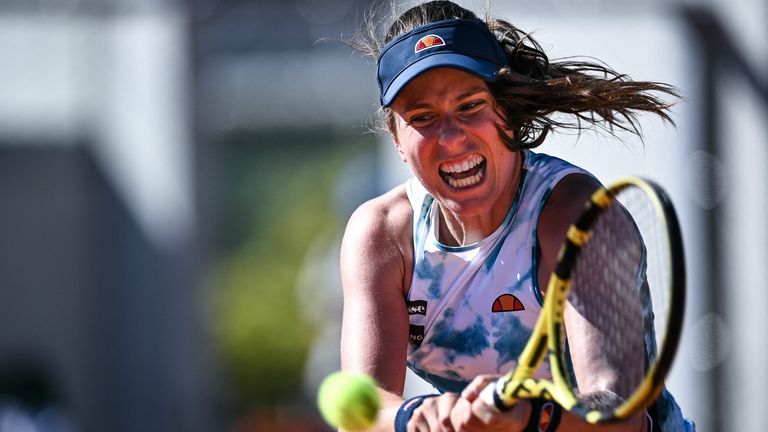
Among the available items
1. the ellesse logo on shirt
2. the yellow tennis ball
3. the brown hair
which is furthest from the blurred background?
the yellow tennis ball

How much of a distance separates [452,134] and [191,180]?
706 cm

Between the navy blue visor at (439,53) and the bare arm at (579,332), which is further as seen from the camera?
the navy blue visor at (439,53)

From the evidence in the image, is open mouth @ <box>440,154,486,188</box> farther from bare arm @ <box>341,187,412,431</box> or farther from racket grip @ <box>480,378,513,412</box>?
racket grip @ <box>480,378,513,412</box>

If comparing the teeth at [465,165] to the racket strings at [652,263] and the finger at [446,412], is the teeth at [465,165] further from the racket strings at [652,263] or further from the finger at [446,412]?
the finger at [446,412]

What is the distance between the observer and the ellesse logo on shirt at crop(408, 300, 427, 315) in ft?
11.7

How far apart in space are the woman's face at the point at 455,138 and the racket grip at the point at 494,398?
60 cm

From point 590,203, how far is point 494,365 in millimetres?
740

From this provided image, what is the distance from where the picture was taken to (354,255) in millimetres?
3586

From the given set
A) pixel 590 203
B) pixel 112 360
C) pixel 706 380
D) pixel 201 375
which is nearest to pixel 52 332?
pixel 112 360

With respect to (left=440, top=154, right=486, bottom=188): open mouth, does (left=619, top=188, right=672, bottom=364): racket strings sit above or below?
below

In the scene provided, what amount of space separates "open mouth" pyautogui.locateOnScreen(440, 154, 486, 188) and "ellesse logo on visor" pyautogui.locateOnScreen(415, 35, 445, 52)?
300 millimetres

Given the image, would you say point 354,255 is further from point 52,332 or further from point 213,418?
point 52,332

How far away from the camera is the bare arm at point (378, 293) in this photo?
3.45 m

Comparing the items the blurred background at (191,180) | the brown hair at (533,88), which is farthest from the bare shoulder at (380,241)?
the blurred background at (191,180)
